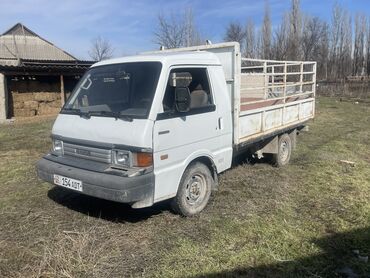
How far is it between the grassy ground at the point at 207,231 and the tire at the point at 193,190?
0.15 m

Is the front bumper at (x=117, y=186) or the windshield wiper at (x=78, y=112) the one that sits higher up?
the windshield wiper at (x=78, y=112)

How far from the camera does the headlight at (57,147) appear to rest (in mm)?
4859

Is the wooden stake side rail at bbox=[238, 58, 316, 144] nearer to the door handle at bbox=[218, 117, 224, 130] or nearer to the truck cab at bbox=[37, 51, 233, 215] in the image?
the door handle at bbox=[218, 117, 224, 130]

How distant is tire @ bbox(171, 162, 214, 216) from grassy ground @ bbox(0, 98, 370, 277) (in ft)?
0.48

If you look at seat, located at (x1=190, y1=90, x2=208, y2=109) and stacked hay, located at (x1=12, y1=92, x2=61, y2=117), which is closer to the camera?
seat, located at (x1=190, y1=90, x2=208, y2=109)

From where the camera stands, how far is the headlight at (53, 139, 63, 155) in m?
4.86

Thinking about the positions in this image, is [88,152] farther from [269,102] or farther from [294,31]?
[294,31]

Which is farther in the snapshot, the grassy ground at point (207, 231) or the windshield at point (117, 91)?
the windshield at point (117, 91)

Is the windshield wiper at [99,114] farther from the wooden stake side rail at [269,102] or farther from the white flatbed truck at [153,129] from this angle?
the wooden stake side rail at [269,102]

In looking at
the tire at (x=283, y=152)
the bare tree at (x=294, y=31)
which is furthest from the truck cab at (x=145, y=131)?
the bare tree at (x=294, y=31)

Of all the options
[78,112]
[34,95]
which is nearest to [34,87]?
[34,95]

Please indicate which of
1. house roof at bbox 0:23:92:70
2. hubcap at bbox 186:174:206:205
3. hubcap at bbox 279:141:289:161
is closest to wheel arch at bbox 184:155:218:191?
hubcap at bbox 186:174:206:205

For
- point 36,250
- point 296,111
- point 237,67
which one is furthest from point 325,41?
point 36,250

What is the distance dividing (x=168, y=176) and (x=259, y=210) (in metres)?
1.64
